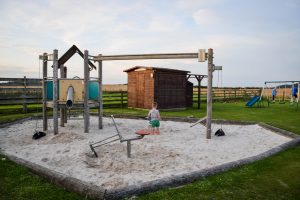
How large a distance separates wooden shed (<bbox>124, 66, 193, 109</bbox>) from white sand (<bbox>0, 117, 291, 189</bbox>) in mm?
7664

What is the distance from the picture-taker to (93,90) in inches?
450

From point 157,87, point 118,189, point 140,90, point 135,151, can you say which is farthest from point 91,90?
point 140,90

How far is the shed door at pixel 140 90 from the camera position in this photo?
19406mm

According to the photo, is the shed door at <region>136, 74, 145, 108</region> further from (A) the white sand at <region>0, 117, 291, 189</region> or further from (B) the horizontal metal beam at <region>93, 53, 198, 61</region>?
(B) the horizontal metal beam at <region>93, 53, 198, 61</region>

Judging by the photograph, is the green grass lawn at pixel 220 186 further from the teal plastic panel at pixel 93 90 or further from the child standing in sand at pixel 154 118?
the teal plastic panel at pixel 93 90

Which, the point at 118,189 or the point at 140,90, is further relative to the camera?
the point at 140,90

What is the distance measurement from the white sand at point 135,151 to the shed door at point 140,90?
825 cm

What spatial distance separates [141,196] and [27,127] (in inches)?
351

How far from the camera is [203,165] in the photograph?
6.26 metres

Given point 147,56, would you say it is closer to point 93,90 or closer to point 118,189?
point 93,90

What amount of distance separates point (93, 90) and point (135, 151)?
4.75m

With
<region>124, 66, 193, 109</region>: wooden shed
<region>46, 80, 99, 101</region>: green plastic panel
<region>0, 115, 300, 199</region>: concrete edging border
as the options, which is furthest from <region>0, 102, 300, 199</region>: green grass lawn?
<region>124, 66, 193, 109</region>: wooden shed

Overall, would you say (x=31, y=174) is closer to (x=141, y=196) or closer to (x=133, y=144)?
(x=141, y=196)

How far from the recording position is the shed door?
63.7ft
